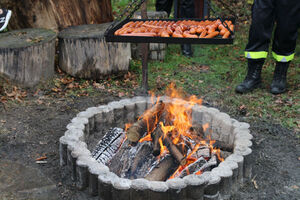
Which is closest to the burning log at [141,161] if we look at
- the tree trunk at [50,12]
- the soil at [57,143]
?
the soil at [57,143]

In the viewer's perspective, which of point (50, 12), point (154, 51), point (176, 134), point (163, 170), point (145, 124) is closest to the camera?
point (163, 170)

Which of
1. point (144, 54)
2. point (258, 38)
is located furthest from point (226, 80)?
point (144, 54)

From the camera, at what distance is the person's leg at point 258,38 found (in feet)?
16.9

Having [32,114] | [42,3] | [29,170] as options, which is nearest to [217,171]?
[29,170]

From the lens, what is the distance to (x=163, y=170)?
3180 mm

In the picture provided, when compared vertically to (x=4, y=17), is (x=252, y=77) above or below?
below

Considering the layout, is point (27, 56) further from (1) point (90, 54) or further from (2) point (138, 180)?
(2) point (138, 180)

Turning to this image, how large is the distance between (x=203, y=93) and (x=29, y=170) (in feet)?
10.4

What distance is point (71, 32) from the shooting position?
6184mm

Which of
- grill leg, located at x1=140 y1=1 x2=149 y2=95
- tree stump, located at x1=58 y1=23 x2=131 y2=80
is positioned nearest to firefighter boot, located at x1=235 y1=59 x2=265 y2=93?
grill leg, located at x1=140 y1=1 x2=149 y2=95

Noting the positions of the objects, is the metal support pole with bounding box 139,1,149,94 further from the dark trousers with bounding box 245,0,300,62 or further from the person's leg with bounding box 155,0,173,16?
the person's leg with bounding box 155,0,173,16

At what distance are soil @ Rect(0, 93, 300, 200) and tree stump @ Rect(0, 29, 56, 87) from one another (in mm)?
459

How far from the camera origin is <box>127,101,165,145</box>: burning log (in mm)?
3529

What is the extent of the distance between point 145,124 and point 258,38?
2675 millimetres
